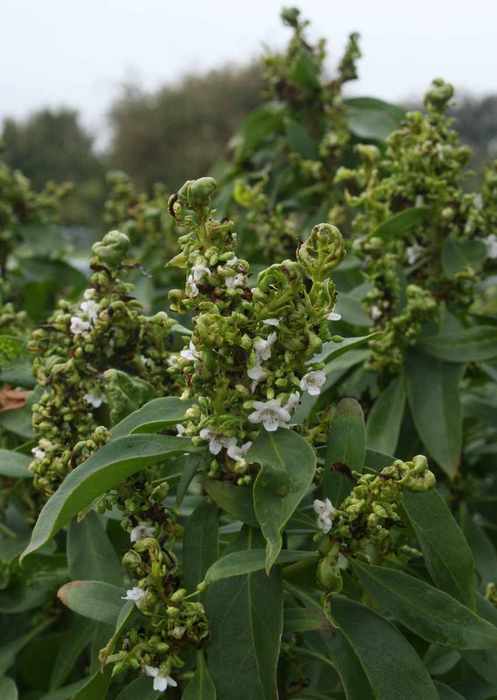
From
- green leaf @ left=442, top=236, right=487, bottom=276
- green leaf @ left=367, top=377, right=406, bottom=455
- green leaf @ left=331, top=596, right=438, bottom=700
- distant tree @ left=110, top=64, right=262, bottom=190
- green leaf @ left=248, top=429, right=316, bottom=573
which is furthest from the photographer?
distant tree @ left=110, top=64, right=262, bottom=190

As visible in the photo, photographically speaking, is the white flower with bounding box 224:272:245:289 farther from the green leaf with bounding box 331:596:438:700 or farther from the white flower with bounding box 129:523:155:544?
the green leaf with bounding box 331:596:438:700

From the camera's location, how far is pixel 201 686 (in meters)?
1.26

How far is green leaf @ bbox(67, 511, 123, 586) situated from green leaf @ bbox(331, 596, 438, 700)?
373mm

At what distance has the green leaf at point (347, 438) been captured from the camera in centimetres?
130

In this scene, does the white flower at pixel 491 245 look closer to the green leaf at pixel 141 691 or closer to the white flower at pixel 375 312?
the white flower at pixel 375 312

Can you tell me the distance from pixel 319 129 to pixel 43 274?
92 centimetres

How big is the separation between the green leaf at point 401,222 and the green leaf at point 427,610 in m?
0.76

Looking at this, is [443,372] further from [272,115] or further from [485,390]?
[272,115]

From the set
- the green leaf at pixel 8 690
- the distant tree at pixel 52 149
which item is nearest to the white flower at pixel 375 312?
the green leaf at pixel 8 690

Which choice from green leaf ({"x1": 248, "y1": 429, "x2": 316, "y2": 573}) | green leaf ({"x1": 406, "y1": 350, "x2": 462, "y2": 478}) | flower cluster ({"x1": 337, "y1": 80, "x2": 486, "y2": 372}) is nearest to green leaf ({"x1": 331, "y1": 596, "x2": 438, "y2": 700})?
green leaf ({"x1": 248, "y1": 429, "x2": 316, "y2": 573})

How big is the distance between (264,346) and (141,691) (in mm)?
514

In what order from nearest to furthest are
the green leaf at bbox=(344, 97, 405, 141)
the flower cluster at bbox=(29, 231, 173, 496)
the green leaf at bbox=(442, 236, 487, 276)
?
the flower cluster at bbox=(29, 231, 173, 496)
the green leaf at bbox=(442, 236, 487, 276)
the green leaf at bbox=(344, 97, 405, 141)

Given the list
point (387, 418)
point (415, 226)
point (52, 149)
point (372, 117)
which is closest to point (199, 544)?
point (387, 418)

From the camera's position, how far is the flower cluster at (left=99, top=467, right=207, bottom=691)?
1.25 meters
